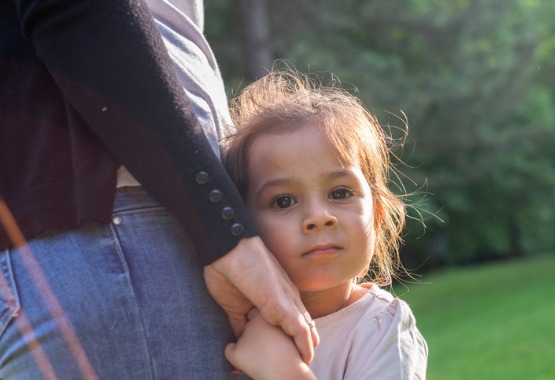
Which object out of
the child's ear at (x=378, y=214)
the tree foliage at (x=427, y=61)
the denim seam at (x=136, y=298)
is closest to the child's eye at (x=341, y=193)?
the child's ear at (x=378, y=214)

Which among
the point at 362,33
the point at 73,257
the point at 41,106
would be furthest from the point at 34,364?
the point at 362,33

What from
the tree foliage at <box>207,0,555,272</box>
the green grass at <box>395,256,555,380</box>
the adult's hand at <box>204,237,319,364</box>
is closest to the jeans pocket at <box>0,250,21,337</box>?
the adult's hand at <box>204,237,319,364</box>

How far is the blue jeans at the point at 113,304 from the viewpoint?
1.51 meters

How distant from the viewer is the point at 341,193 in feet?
6.53

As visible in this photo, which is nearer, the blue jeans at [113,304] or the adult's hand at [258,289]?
the blue jeans at [113,304]

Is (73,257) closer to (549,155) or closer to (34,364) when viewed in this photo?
(34,364)

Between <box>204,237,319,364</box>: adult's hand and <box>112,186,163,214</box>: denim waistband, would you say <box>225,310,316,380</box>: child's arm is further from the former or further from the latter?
<box>112,186,163,214</box>: denim waistband

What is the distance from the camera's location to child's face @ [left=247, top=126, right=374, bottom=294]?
1.93 metres

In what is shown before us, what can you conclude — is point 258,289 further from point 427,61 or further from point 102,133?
point 427,61

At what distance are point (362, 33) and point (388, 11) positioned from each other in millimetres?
1421

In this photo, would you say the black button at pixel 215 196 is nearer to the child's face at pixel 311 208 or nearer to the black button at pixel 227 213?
the black button at pixel 227 213

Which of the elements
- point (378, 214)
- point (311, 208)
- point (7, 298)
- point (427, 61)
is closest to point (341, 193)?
point (311, 208)

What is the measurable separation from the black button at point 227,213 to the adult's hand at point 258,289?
1.8 inches

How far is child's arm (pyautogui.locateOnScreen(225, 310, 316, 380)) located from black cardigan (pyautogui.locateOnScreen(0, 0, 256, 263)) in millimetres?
174
